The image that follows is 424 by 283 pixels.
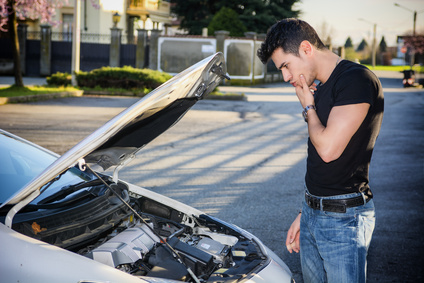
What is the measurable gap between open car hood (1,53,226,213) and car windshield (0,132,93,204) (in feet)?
1.99

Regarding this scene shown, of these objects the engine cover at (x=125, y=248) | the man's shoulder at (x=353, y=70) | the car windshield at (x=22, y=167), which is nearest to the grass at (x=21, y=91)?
the car windshield at (x=22, y=167)

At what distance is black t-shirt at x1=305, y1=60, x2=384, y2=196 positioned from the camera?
205 centimetres

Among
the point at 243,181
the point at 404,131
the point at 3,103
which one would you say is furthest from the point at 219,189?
the point at 3,103

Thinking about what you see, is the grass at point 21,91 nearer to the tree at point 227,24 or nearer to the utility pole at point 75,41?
the utility pole at point 75,41

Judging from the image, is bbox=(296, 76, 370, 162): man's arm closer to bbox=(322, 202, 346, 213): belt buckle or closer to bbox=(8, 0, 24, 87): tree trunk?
bbox=(322, 202, 346, 213): belt buckle

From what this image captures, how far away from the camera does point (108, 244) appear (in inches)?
98.1

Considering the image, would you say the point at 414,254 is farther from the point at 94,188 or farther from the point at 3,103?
the point at 3,103

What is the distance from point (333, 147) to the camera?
205 cm

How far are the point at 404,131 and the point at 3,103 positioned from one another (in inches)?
460

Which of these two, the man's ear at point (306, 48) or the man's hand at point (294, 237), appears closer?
the man's ear at point (306, 48)

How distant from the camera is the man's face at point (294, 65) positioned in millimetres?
2219

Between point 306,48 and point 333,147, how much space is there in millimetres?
502

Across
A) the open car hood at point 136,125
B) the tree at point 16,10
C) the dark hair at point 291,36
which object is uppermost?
the tree at point 16,10

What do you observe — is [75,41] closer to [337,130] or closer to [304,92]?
[304,92]
